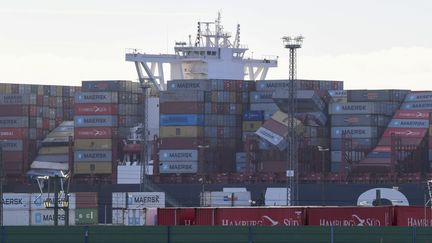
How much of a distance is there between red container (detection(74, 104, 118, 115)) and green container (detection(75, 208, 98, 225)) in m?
24.8

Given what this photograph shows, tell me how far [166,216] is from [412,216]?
1010cm

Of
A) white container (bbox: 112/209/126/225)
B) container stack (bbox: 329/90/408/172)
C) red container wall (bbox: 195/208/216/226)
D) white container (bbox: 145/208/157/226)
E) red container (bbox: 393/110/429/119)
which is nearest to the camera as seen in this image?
red container wall (bbox: 195/208/216/226)

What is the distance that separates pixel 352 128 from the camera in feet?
452

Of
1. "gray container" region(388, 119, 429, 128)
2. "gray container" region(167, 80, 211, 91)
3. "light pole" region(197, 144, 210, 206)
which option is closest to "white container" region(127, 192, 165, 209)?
"light pole" region(197, 144, 210, 206)

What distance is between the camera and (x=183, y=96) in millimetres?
141000

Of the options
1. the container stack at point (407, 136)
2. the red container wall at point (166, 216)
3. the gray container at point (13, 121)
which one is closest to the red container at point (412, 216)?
the red container wall at point (166, 216)

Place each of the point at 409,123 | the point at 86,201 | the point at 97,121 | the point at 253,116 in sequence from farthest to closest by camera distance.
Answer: the point at 97,121 → the point at 253,116 → the point at 409,123 → the point at 86,201

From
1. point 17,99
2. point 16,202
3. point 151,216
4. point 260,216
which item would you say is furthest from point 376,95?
point 260,216

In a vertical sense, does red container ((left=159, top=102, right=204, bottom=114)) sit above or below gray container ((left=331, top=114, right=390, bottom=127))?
above

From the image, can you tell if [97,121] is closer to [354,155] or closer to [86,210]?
[354,155]

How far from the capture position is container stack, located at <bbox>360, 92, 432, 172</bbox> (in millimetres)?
133750

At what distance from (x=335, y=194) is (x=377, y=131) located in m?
7.12

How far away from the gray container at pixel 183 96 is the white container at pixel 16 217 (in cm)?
2994

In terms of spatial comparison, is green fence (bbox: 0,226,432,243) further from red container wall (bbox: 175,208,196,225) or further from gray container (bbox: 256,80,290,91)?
gray container (bbox: 256,80,290,91)
